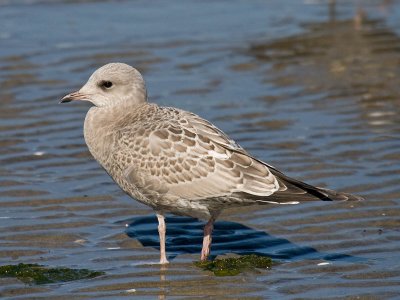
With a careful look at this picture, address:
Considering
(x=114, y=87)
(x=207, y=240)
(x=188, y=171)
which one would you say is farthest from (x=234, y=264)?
(x=114, y=87)

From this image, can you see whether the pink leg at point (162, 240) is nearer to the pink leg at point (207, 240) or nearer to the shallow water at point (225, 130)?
the shallow water at point (225, 130)

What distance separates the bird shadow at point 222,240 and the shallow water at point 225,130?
16mm

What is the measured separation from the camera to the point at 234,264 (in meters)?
7.09

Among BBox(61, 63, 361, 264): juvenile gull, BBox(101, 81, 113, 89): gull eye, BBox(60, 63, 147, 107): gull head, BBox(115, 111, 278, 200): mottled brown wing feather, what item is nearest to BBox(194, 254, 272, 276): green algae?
BBox(61, 63, 361, 264): juvenile gull

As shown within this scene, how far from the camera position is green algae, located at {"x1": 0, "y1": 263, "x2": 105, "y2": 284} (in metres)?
6.74

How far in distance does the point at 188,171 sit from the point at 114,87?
104cm

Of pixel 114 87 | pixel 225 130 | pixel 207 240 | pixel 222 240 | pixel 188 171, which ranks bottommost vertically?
pixel 222 240

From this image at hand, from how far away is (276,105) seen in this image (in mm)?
11336

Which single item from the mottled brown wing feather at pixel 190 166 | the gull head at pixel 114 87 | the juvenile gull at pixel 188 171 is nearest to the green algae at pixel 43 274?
the juvenile gull at pixel 188 171

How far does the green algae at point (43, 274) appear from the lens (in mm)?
6738

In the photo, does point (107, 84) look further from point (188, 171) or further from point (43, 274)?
point (43, 274)

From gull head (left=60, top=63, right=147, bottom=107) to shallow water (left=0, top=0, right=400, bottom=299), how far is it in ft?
3.33

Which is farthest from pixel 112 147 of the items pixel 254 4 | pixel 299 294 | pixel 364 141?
pixel 254 4

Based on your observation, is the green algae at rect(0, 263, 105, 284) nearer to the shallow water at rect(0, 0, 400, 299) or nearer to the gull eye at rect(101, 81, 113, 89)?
the shallow water at rect(0, 0, 400, 299)
